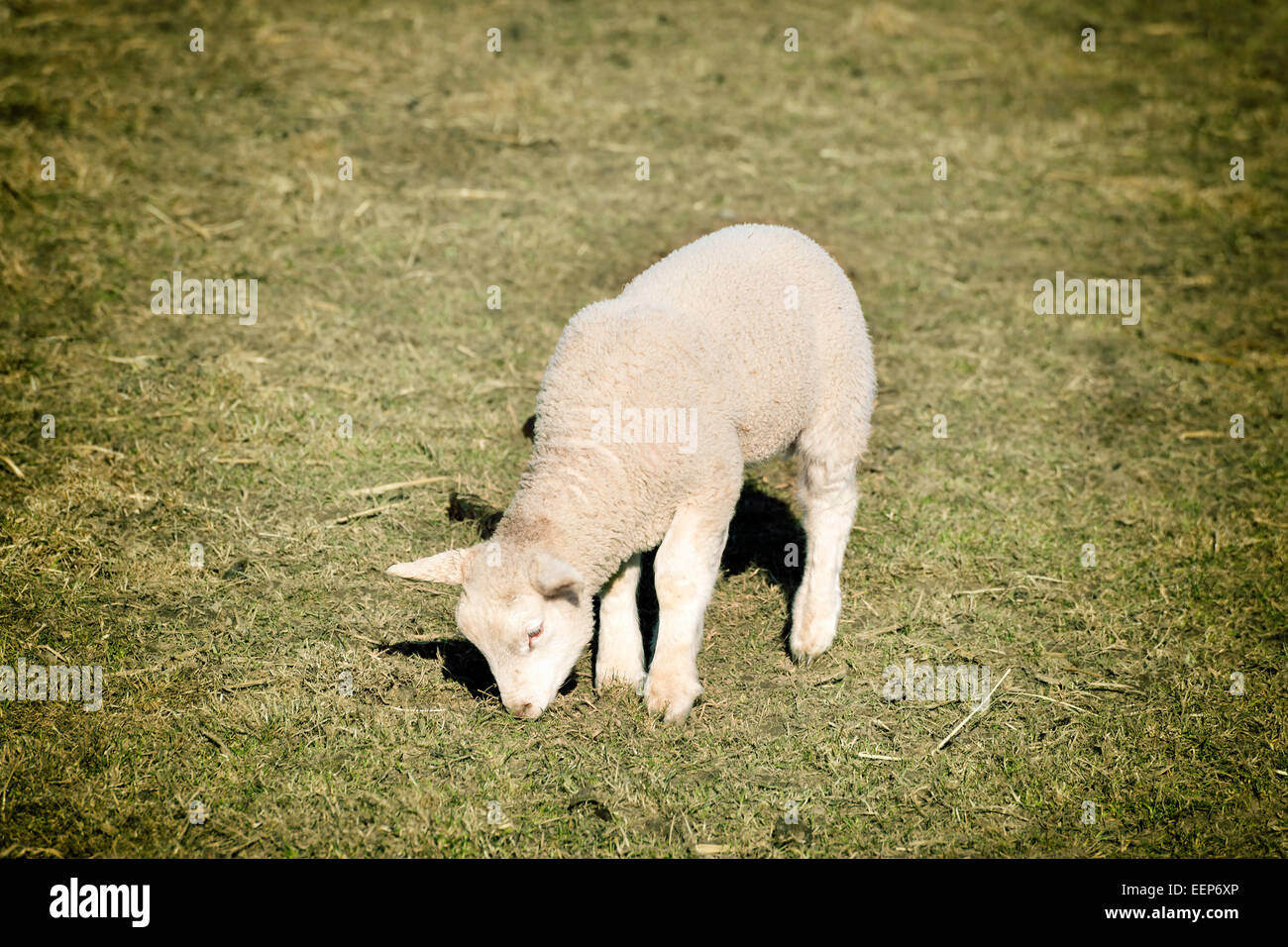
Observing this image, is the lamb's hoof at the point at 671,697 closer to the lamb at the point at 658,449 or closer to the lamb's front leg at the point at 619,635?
the lamb at the point at 658,449

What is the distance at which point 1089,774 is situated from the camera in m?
4.54

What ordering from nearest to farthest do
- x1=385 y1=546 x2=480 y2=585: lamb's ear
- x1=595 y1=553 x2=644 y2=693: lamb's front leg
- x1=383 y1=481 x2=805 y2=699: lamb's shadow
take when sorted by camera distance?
x1=385 y1=546 x2=480 y2=585: lamb's ear, x1=595 y1=553 x2=644 y2=693: lamb's front leg, x1=383 y1=481 x2=805 y2=699: lamb's shadow

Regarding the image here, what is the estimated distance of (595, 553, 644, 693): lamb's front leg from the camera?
4.73 metres

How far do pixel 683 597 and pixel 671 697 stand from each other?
0.43 metres

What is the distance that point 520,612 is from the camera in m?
4.05

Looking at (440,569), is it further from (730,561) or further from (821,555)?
(730,561)

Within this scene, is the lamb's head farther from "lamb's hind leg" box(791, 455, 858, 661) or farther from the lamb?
"lamb's hind leg" box(791, 455, 858, 661)

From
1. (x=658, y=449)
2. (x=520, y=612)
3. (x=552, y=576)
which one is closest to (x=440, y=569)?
(x=520, y=612)

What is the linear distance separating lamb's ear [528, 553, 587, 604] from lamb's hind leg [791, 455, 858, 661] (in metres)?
1.46

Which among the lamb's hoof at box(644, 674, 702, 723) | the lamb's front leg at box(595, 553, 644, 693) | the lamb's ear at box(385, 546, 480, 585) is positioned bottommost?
the lamb's hoof at box(644, 674, 702, 723)

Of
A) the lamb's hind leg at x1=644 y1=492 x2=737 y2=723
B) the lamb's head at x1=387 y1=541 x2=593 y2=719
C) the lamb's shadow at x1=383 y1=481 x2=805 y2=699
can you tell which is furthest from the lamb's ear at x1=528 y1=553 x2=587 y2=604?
the lamb's shadow at x1=383 y1=481 x2=805 y2=699

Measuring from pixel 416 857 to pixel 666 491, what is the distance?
1.62 m

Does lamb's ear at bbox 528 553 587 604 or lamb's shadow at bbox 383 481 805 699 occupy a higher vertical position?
lamb's ear at bbox 528 553 587 604
